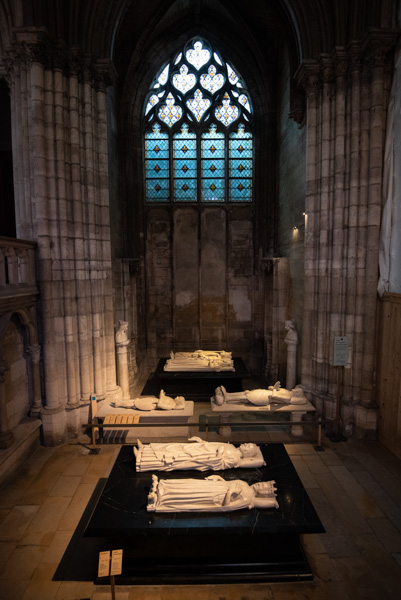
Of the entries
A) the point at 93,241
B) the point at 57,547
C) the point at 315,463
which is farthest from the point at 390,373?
the point at 93,241

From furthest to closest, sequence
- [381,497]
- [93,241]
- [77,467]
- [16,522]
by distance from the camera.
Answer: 1. [93,241]
2. [77,467]
3. [381,497]
4. [16,522]

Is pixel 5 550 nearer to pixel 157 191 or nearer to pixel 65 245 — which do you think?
pixel 65 245

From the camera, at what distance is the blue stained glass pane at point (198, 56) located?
1299 cm

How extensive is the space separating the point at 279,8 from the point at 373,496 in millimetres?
10697

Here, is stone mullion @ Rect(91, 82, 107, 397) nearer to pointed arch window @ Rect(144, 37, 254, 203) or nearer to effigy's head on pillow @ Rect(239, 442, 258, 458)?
effigy's head on pillow @ Rect(239, 442, 258, 458)

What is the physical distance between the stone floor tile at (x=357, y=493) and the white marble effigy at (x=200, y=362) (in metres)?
4.58

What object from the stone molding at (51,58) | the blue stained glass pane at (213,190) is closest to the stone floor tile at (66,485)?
the stone molding at (51,58)

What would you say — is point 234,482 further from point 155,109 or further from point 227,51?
point 227,51

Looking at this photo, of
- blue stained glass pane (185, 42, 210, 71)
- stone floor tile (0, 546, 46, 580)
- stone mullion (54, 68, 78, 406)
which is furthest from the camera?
blue stained glass pane (185, 42, 210, 71)

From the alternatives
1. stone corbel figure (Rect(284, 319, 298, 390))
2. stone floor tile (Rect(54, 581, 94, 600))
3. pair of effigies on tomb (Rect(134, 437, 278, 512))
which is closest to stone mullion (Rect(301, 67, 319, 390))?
stone corbel figure (Rect(284, 319, 298, 390))

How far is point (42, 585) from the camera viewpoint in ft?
15.0

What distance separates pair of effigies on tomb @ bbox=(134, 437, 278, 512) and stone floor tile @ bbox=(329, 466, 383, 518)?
157 centimetres

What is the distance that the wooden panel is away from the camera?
7.35 metres

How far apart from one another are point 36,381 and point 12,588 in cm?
406
